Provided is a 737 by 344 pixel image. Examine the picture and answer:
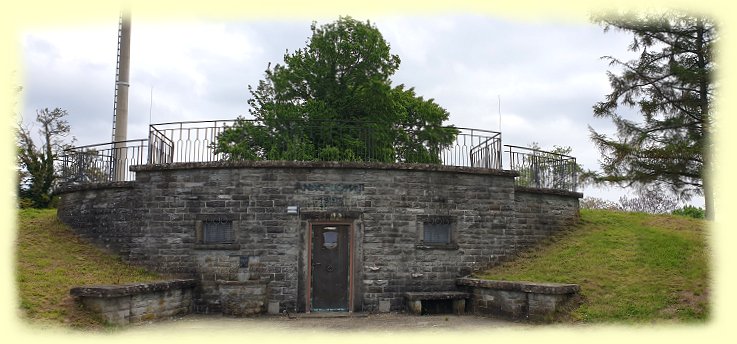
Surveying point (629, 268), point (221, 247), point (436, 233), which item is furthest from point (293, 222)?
point (629, 268)

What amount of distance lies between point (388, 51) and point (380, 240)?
550 inches

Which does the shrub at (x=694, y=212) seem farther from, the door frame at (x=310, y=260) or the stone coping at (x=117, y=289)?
the stone coping at (x=117, y=289)

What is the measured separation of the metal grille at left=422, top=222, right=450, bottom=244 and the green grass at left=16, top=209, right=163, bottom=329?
588cm

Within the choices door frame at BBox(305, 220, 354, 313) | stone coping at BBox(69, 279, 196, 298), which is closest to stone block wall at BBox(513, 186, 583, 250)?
door frame at BBox(305, 220, 354, 313)

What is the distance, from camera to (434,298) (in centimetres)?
1200

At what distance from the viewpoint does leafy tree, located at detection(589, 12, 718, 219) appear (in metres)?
14.2

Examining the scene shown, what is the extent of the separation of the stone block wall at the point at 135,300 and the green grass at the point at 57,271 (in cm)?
21

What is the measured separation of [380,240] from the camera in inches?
490

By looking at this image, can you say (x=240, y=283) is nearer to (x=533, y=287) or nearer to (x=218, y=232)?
(x=218, y=232)

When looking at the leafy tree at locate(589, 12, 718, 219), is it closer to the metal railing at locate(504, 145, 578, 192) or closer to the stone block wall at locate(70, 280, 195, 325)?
the metal railing at locate(504, 145, 578, 192)

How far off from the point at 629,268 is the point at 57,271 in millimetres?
11344

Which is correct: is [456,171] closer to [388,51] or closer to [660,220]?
[660,220]

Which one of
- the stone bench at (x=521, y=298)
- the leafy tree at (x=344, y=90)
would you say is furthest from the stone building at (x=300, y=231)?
the leafy tree at (x=344, y=90)

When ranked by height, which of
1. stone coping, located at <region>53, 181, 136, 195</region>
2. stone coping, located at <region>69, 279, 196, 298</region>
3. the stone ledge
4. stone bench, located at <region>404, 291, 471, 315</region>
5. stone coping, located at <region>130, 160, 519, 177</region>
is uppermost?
stone coping, located at <region>130, 160, 519, 177</region>
